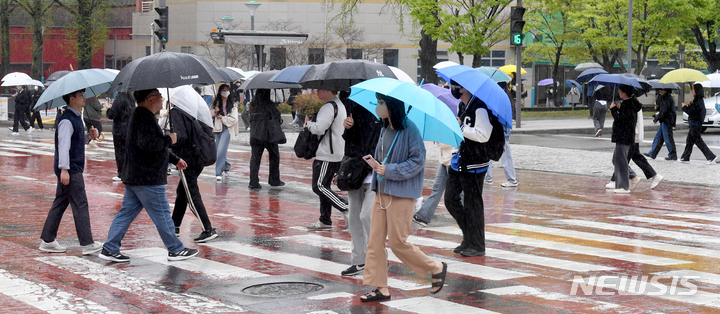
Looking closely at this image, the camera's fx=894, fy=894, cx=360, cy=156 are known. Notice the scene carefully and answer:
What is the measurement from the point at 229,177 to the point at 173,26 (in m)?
47.6

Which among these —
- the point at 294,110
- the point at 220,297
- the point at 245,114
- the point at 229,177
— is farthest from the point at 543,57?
the point at 220,297

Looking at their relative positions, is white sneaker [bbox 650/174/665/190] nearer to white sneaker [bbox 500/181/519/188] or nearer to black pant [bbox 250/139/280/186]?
white sneaker [bbox 500/181/519/188]

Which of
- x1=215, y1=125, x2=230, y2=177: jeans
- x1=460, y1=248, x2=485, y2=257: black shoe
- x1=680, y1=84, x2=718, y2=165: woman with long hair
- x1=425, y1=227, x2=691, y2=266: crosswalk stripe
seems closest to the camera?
x1=425, y1=227, x2=691, y2=266: crosswalk stripe

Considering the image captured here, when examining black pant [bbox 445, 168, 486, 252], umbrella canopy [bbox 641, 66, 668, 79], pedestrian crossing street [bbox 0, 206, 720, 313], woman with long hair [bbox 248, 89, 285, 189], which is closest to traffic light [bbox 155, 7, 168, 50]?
woman with long hair [bbox 248, 89, 285, 189]

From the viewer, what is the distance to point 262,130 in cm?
1457

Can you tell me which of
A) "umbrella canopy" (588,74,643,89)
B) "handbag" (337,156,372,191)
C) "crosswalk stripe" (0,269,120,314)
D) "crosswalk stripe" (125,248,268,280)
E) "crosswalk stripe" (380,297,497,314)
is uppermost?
"umbrella canopy" (588,74,643,89)

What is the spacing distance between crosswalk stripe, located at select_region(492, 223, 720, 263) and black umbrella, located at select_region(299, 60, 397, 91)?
276 cm

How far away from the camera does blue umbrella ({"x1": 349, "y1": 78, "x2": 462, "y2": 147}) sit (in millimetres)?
6520

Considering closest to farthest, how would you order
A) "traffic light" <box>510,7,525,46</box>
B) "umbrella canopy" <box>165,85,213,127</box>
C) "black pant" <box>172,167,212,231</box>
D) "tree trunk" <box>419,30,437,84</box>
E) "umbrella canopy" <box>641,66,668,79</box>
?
"umbrella canopy" <box>165,85,213,127</box> → "black pant" <box>172,167,212,231</box> → "traffic light" <box>510,7,525,46</box> → "tree trunk" <box>419,30,437,84</box> → "umbrella canopy" <box>641,66,668,79</box>

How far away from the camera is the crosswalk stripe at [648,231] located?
33.1ft

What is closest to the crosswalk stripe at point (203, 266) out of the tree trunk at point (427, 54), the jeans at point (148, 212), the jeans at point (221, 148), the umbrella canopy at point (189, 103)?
the jeans at point (148, 212)

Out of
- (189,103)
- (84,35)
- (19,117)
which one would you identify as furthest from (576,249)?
(84,35)

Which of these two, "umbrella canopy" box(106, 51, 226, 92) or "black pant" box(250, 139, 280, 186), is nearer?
"umbrella canopy" box(106, 51, 226, 92)

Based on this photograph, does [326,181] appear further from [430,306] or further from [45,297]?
[45,297]
